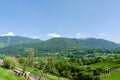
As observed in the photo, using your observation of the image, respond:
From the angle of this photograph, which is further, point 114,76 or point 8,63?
point 114,76

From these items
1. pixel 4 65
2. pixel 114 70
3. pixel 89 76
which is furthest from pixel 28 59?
pixel 114 70

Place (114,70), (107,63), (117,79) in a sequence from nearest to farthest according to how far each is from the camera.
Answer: (117,79) → (114,70) → (107,63)

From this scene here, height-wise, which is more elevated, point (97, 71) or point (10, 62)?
point (10, 62)

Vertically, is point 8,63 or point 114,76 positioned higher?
point 8,63

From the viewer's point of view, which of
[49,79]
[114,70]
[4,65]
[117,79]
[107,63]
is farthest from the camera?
[107,63]

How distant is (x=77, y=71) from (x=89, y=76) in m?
26.4

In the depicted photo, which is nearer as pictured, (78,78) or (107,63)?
(78,78)

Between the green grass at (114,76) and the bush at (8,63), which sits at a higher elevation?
the bush at (8,63)

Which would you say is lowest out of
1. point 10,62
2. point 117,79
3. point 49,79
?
point 117,79

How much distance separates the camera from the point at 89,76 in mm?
129125

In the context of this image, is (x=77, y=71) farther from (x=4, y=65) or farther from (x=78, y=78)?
(x=4, y=65)

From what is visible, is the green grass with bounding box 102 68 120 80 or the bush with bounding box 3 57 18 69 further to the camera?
the green grass with bounding box 102 68 120 80

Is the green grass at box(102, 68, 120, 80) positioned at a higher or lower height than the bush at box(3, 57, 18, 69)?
lower

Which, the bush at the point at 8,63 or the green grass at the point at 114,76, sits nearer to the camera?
the bush at the point at 8,63
